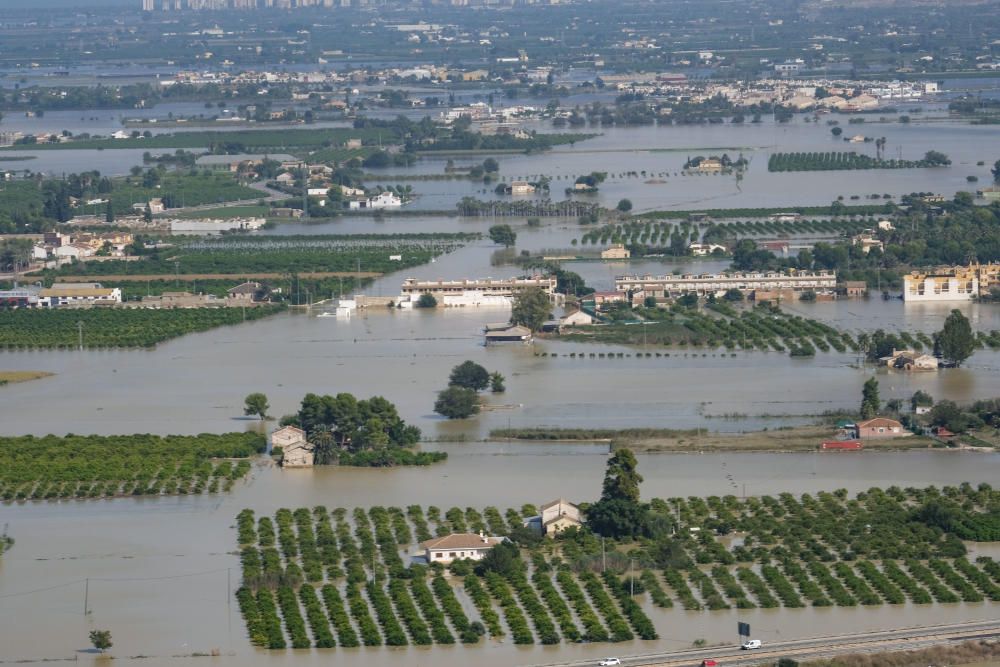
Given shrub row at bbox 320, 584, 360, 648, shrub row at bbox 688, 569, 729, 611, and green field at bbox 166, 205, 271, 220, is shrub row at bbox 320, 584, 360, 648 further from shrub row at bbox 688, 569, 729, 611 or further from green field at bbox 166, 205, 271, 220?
green field at bbox 166, 205, 271, 220

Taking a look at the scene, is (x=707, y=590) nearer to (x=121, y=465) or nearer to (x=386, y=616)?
(x=386, y=616)

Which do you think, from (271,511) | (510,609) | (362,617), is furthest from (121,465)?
Result: (510,609)

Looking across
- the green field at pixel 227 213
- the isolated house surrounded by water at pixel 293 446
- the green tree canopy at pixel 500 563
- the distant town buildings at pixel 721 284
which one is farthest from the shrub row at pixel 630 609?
the green field at pixel 227 213

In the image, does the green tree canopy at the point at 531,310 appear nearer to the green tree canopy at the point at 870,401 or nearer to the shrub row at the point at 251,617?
the green tree canopy at the point at 870,401

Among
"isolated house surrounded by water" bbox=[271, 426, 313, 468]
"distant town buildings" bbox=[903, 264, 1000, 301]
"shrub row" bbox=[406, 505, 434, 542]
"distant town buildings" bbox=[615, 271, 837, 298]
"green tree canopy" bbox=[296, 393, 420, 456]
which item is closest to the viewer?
"shrub row" bbox=[406, 505, 434, 542]

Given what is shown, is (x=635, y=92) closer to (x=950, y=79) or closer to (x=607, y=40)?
(x=950, y=79)

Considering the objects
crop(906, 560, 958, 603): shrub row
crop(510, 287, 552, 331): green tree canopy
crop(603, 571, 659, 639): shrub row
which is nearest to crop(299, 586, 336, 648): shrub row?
crop(603, 571, 659, 639): shrub row
